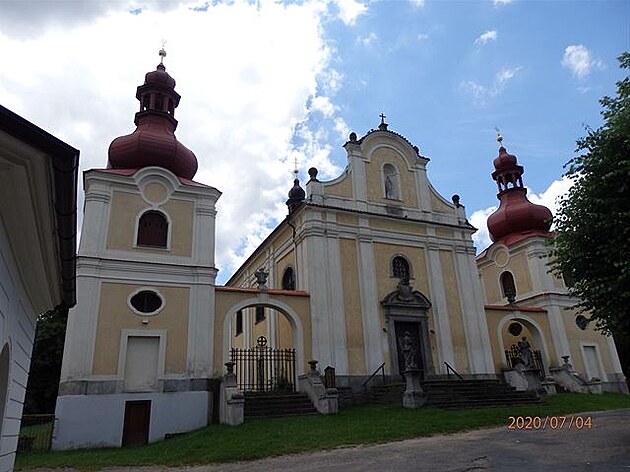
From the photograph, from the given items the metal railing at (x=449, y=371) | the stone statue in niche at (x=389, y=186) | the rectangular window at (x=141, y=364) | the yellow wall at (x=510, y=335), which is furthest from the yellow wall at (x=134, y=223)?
the yellow wall at (x=510, y=335)

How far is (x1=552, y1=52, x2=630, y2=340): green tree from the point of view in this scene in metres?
8.89

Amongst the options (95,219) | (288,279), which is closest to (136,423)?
(95,219)

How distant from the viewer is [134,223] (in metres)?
18.7

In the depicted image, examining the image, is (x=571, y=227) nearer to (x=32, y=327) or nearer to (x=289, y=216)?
(x=32, y=327)

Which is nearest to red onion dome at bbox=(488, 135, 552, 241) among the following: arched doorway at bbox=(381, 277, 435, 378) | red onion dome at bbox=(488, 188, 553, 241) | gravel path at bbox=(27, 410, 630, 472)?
red onion dome at bbox=(488, 188, 553, 241)

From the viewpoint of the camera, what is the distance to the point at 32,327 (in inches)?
288

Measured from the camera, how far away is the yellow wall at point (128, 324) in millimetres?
16391

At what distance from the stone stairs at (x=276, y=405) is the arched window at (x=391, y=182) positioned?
37.2 ft

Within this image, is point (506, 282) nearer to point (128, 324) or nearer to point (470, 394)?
point (470, 394)

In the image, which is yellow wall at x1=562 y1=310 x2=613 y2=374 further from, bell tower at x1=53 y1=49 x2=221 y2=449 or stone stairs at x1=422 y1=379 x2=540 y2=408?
bell tower at x1=53 y1=49 x2=221 y2=449

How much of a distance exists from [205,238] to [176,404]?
20.5 ft

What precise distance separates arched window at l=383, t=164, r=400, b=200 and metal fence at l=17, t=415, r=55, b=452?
1676cm

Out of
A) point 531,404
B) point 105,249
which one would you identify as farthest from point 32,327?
point 531,404

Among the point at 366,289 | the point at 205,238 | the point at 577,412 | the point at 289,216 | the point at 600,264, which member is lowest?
the point at 577,412
